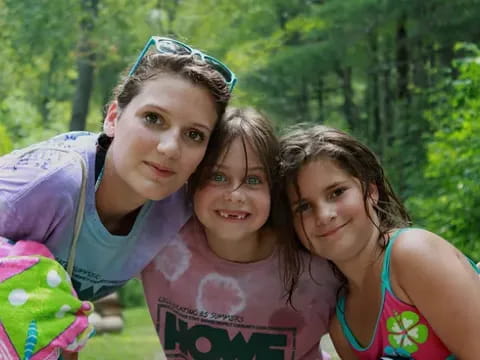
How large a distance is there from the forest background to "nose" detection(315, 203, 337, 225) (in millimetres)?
2939

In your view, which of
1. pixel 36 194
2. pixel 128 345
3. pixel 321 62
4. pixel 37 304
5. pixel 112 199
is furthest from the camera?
pixel 321 62

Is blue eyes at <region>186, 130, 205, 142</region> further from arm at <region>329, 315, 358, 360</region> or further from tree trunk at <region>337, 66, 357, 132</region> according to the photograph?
tree trunk at <region>337, 66, 357, 132</region>

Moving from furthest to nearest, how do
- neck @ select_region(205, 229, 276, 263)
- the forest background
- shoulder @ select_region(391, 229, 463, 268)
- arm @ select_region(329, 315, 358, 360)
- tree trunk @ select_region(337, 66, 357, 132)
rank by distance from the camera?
tree trunk @ select_region(337, 66, 357, 132), the forest background, neck @ select_region(205, 229, 276, 263), arm @ select_region(329, 315, 358, 360), shoulder @ select_region(391, 229, 463, 268)

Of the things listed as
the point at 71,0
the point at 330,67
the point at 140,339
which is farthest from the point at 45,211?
the point at 330,67

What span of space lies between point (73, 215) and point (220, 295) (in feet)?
2.85

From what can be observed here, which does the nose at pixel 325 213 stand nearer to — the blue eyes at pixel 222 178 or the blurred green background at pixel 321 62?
the blue eyes at pixel 222 178

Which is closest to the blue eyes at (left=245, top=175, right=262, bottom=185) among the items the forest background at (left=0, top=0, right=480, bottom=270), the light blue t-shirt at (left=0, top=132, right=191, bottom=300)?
the light blue t-shirt at (left=0, top=132, right=191, bottom=300)

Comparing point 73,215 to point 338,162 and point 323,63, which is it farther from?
point 323,63

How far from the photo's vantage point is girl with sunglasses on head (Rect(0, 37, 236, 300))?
2146mm

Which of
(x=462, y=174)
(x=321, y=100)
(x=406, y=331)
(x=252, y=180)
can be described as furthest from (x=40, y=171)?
(x=321, y=100)

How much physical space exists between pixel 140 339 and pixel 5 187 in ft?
16.2

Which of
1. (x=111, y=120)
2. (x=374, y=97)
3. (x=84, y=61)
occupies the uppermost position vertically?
(x=111, y=120)

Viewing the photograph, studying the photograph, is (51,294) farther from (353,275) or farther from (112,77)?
(112,77)

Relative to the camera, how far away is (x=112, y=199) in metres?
2.45
